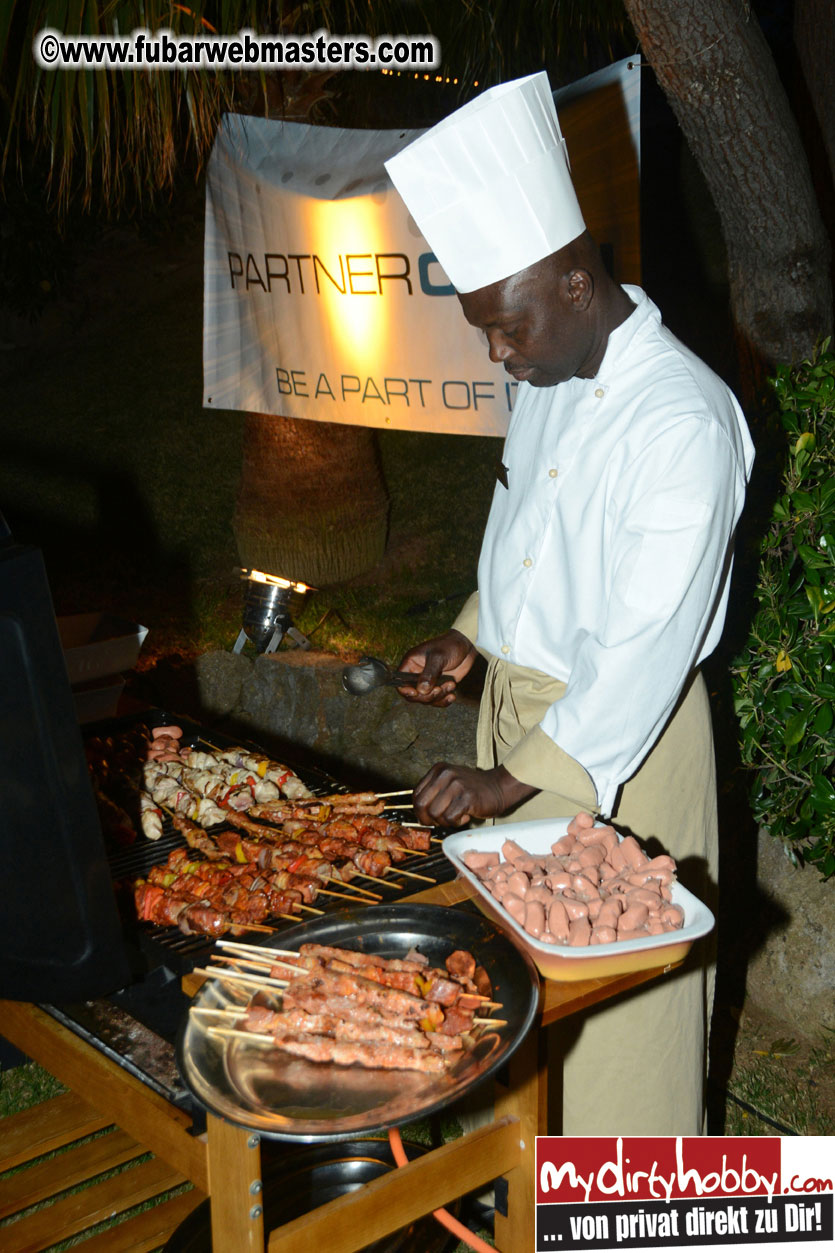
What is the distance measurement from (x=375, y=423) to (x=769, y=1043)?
317cm

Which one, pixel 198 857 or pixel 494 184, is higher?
pixel 494 184

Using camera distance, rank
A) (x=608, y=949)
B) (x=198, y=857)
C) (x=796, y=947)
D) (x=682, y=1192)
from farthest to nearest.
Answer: (x=796, y=947)
(x=198, y=857)
(x=682, y=1192)
(x=608, y=949)

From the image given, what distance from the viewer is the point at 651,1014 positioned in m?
2.46

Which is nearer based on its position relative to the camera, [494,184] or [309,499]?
[494,184]

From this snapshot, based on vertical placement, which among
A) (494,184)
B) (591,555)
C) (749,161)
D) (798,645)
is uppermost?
(749,161)

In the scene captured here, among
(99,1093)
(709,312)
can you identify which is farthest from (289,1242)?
(709,312)

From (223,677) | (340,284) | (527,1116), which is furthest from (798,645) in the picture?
(223,677)

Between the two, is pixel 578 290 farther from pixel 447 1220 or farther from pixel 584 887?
pixel 447 1220

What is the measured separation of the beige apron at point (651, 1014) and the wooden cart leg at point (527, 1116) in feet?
0.82

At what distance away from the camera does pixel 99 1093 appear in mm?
2279

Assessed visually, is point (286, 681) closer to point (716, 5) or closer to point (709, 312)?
point (716, 5)

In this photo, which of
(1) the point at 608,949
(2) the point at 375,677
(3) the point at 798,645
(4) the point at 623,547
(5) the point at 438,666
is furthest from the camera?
(3) the point at 798,645

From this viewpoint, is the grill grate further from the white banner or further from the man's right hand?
the white banner

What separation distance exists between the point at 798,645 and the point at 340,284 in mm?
3056
